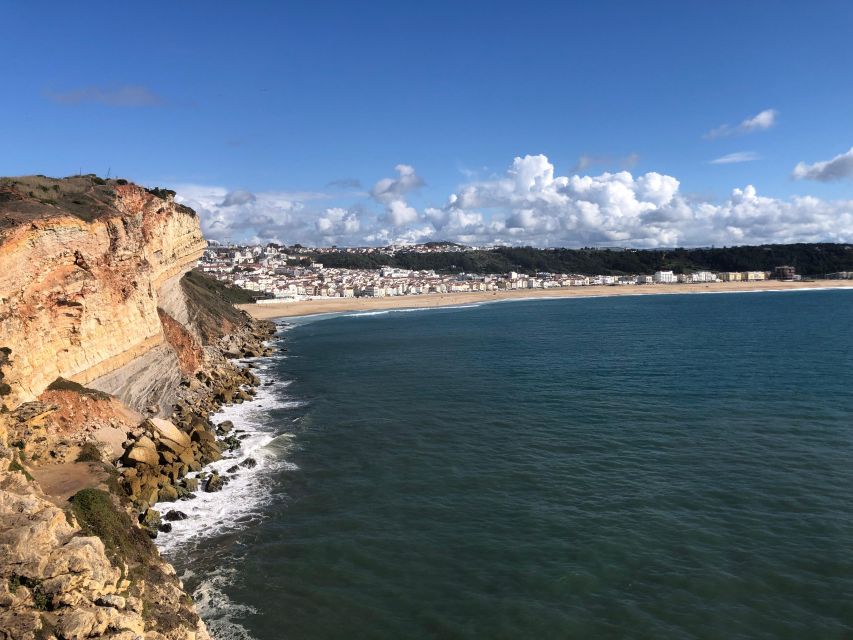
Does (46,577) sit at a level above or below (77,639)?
above

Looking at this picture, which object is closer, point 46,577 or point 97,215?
point 46,577

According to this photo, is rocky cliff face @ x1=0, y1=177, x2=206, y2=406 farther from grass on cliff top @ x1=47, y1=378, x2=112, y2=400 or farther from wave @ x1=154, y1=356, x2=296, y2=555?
wave @ x1=154, y1=356, x2=296, y2=555

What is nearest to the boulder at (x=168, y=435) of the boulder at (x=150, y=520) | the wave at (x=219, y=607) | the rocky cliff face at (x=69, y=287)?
the rocky cliff face at (x=69, y=287)

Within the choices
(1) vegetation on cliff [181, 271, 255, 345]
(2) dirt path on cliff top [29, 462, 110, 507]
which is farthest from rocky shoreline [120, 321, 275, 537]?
(1) vegetation on cliff [181, 271, 255, 345]

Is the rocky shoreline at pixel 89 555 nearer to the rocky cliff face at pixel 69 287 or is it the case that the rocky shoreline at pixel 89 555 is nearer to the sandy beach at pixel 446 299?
the rocky cliff face at pixel 69 287

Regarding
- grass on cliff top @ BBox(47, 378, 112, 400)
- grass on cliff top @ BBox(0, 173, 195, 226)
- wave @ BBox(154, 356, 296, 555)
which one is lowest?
wave @ BBox(154, 356, 296, 555)

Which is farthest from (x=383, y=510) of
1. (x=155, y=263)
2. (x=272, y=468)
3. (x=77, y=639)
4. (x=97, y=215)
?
(x=155, y=263)

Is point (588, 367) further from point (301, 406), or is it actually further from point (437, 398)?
point (301, 406)
